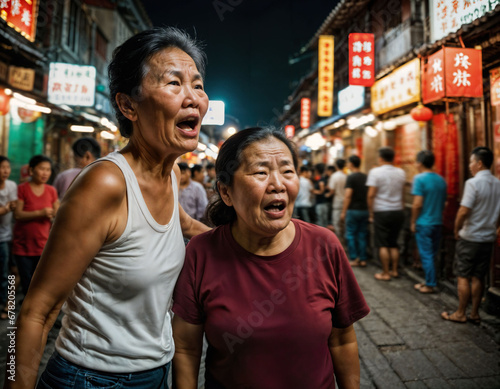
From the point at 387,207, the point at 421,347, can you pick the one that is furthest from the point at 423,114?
the point at 421,347

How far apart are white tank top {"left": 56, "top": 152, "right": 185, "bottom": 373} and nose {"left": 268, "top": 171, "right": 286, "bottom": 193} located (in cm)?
58

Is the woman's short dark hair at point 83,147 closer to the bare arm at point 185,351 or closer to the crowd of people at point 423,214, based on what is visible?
the bare arm at point 185,351

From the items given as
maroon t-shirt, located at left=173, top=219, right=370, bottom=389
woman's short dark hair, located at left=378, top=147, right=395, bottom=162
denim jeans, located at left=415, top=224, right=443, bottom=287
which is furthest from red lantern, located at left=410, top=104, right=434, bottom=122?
maroon t-shirt, located at left=173, top=219, right=370, bottom=389

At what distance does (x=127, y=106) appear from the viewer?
162cm

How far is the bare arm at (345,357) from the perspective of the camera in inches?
71.6

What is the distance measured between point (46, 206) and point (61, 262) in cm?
422

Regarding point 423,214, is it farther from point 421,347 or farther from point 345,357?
point 345,357

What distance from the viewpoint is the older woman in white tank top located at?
4.33ft

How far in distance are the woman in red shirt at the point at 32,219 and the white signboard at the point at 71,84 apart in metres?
8.76

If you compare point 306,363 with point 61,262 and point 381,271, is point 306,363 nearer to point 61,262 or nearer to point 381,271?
point 61,262

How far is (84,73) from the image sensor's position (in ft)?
41.9

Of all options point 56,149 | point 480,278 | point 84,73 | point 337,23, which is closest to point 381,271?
point 480,278

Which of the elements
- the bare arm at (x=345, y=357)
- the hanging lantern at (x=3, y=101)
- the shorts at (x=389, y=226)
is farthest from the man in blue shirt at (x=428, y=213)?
the hanging lantern at (x=3, y=101)

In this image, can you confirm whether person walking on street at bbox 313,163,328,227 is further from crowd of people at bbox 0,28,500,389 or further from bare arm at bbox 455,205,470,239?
crowd of people at bbox 0,28,500,389
